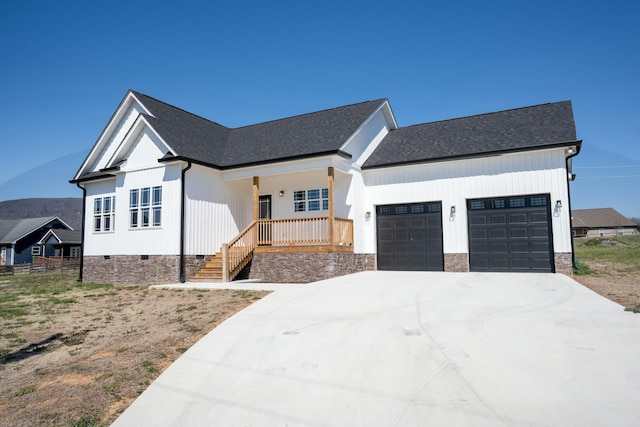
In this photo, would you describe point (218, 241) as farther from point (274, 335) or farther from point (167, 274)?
A: point (274, 335)

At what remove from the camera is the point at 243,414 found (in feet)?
14.1

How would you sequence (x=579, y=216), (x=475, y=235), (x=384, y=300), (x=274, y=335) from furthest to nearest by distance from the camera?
(x=579, y=216)
(x=475, y=235)
(x=384, y=300)
(x=274, y=335)

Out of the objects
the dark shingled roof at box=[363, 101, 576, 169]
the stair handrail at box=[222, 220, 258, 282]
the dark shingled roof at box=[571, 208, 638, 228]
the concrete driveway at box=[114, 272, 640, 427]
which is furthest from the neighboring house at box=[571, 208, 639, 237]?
the concrete driveway at box=[114, 272, 640, 427]

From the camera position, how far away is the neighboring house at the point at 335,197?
14.2 metres

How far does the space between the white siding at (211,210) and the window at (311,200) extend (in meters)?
2.58

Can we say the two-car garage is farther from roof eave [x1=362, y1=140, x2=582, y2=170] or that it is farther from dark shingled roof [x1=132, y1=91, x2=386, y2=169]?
dark shingled roof [x1=132, y1=91, x2=386, y2=169]

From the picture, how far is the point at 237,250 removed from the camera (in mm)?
15367

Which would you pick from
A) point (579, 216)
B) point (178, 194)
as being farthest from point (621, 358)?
point (579, 216)

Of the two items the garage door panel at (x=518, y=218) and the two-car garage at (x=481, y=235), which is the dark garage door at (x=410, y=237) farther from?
the garage door panel at (x=518, y=218)

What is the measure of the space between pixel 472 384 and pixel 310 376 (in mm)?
1862

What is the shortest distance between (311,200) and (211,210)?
3974mm

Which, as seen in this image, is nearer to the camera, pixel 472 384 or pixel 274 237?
pixel 472 384

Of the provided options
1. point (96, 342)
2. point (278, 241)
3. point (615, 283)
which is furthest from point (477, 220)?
point (96, 342)

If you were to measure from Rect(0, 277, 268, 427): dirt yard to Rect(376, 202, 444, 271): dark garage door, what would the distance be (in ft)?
23.2
